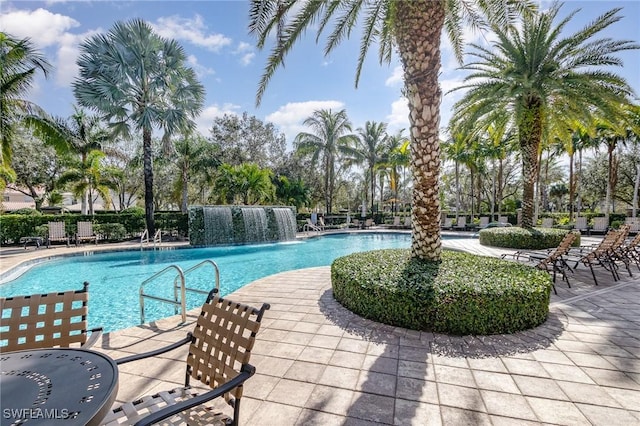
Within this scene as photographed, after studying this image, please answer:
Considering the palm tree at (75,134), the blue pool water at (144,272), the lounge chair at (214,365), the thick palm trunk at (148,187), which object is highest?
the palm tree at (75,134)

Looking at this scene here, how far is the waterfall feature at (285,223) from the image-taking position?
1967cm

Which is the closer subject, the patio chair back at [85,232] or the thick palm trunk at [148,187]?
the patio chair back at [85,232]

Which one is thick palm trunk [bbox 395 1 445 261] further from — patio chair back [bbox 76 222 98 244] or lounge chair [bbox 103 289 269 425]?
patio chair back [bbox 76 222 98 244]

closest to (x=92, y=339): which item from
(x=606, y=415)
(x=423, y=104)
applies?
(x=606, y=415)

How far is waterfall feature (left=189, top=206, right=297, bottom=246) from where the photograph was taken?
17.2 metres

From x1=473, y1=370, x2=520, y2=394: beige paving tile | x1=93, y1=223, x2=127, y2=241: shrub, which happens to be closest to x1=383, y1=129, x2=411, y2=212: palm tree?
x1=93, y1=223, x2=127, y2=241: shrub

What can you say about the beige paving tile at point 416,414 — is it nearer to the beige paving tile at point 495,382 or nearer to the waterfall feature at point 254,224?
the beige paving tile at point 495,382

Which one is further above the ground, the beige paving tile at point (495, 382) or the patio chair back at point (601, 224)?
the patio chair back at point (601, 224)

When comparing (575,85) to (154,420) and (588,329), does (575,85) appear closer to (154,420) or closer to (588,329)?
(588,329)

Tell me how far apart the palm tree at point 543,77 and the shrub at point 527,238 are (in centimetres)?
113

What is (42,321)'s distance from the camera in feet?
7.93

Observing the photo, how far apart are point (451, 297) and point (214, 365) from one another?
3.16 m

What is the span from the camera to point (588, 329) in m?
4.33

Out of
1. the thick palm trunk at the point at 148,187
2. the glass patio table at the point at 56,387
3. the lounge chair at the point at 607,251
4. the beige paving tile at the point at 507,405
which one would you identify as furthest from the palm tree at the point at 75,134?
the lounge chair at the point at 607,251
